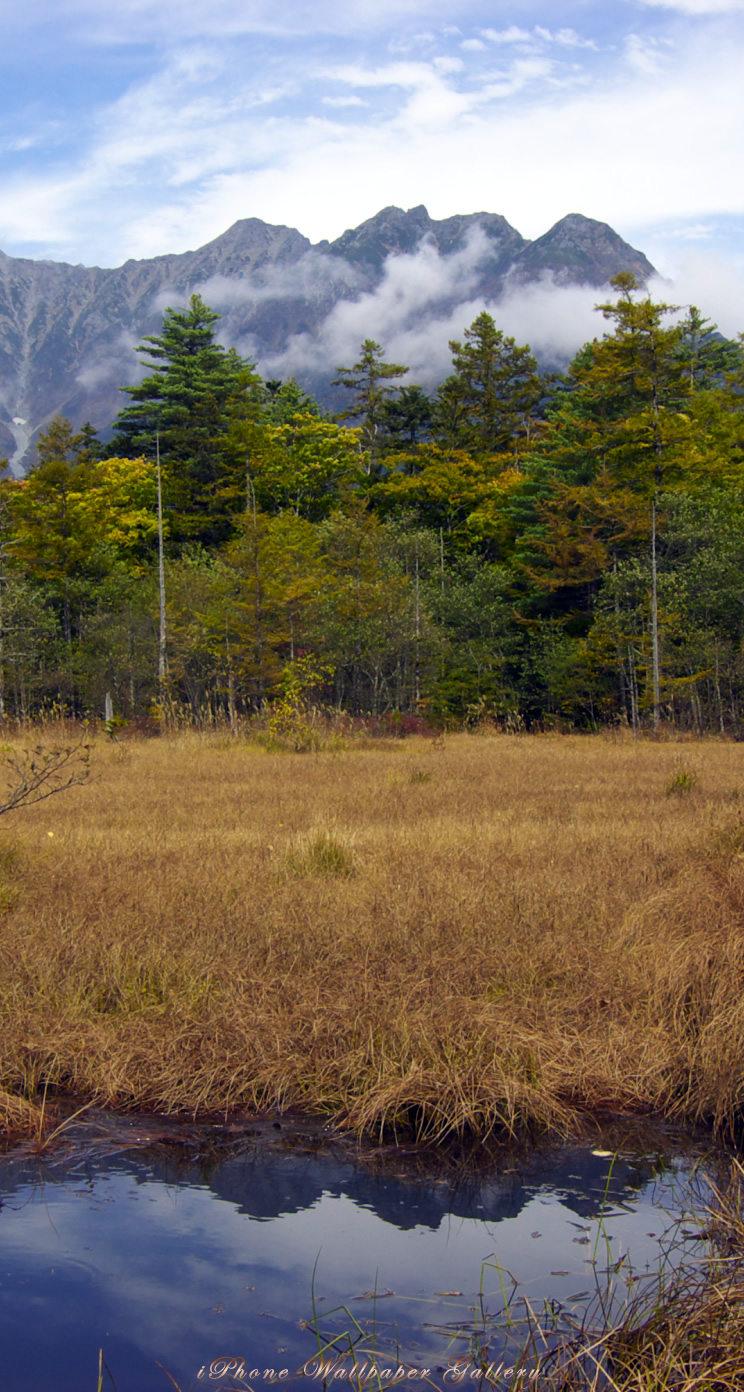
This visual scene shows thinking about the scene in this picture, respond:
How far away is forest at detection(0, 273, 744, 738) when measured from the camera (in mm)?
31641

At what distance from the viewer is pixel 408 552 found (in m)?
39.4

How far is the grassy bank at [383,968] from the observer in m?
4.18

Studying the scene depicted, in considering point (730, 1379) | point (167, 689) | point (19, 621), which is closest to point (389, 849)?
point (730, 1379)

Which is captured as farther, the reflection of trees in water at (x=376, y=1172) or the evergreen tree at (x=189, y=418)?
the evergreen tree at (x=189, y=418)

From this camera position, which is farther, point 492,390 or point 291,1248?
point 492,390

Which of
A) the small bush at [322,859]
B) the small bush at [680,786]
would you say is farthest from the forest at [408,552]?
the small bush at [322,859]

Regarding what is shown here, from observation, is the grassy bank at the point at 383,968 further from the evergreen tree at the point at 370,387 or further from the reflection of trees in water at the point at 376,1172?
the evergreen tree at the point at 370,387

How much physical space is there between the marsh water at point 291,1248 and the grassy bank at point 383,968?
271 millimetres

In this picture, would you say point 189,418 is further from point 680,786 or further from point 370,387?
point 680,786

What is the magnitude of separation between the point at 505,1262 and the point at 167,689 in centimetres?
2961

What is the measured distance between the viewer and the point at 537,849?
26.3ft

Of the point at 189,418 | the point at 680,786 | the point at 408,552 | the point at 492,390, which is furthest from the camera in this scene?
the point at 492,390

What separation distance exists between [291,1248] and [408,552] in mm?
37045

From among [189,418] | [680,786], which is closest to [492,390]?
[189,418]
